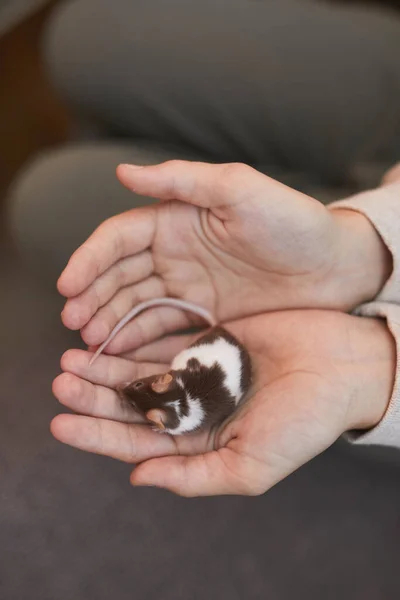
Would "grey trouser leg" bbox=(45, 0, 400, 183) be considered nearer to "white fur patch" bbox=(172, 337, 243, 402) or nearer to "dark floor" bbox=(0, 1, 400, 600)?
"white fur patch" bbox=(172, 337, 243, 402)

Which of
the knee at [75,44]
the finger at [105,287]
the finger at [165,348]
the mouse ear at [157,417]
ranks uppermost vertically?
the knee at [75,44]

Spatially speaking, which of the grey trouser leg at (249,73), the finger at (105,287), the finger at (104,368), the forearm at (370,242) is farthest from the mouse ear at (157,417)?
the grey trouser leg at (249,73)

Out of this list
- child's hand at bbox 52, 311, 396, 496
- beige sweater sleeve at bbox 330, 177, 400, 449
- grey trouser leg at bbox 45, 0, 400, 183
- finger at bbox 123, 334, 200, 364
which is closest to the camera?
child's hand at bbox 52, 311, 396, 496

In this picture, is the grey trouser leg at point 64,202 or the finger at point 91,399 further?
the grey trouser leg at point 64,202

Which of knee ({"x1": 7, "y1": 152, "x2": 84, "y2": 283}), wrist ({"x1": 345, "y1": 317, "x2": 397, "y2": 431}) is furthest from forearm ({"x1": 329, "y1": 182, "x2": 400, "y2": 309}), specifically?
knee ({"x1": 7, "y1": 152, "x2": 84, "y2": 283})

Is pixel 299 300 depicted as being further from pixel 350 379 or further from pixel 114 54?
pixel 114 54

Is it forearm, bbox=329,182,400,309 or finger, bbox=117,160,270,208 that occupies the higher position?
finger, bbox=117,160,270,208

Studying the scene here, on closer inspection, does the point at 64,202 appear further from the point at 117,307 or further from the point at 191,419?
the point at 191,419

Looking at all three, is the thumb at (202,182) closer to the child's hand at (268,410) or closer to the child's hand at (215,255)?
the child's hand at (215,255)
